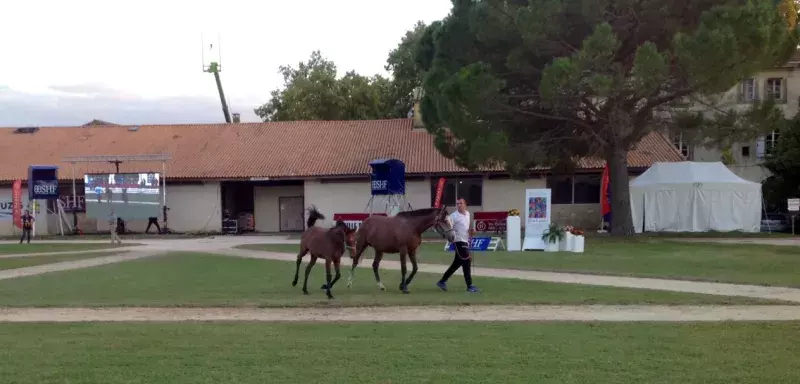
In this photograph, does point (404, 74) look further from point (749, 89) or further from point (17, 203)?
point (17, 203)

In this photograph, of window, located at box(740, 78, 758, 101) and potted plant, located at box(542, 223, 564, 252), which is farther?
window, located at box(740, 78, 758, 101)

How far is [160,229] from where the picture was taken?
37.8m

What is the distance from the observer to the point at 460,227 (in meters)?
13.8

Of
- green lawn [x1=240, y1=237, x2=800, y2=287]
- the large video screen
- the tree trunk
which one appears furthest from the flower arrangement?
the large video screen

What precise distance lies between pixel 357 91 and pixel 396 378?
160ft

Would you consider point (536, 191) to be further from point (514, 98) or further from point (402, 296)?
point (402, 296)

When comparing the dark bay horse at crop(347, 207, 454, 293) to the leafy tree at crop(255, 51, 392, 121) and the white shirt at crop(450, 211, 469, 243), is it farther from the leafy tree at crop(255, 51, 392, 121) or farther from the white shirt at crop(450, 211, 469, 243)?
the leafy tree at crop(255, 51, 392, 121)

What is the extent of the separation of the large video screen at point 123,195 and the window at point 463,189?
14.9m

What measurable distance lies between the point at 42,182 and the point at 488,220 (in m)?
23.6

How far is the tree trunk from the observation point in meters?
29.4

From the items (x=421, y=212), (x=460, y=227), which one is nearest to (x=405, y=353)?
(x=460, y=227)

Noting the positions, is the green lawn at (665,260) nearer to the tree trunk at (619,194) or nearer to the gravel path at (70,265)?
the tree trunk at (619,194)

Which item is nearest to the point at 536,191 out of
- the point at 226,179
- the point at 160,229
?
the point at 226,179

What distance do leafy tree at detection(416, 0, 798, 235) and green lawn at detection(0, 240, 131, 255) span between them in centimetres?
1605
